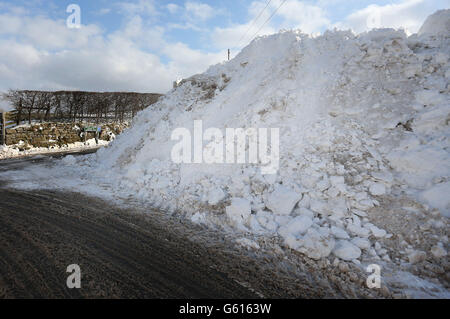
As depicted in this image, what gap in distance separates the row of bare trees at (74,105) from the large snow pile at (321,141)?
1279 cm

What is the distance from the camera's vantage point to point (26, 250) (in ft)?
12.4

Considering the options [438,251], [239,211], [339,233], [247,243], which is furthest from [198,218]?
[438,251]

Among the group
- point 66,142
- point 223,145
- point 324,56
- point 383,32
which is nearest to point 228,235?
point 223,145

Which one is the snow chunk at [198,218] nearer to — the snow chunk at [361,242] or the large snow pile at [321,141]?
the large snow pile at [321,141]

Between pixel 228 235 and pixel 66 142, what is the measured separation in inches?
708

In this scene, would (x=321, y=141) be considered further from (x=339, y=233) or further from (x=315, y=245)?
(x=315, y=245)

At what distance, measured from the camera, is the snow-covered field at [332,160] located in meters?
4.11

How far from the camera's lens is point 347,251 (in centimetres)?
384

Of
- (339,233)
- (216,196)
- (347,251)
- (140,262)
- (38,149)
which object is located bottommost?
(140,262)

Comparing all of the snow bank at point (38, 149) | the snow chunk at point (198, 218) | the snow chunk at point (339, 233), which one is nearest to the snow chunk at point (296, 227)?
the snow chunk at point (339, 233)

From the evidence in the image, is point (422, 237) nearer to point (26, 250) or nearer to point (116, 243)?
point (116, 243)

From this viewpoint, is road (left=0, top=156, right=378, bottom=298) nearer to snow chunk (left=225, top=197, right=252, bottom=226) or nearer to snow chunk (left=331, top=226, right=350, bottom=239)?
snow chunk (left=225, top=197, right=252, bottom=226)

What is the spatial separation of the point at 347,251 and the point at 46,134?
20189 mm

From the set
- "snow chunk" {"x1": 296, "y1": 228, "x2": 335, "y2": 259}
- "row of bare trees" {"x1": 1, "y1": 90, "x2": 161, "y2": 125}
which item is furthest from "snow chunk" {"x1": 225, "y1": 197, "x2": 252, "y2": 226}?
"row of bare trees" {"x1": 1, "y1": 90, "x2": 161, "y2": 125}
